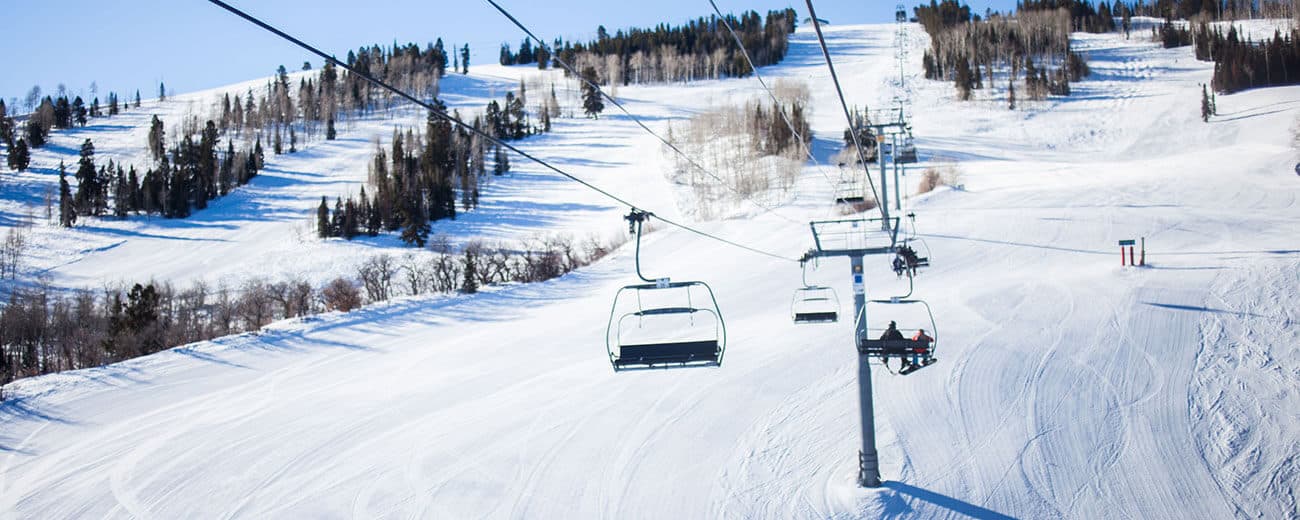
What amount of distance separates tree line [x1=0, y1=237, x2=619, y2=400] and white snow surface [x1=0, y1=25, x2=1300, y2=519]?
3670mm

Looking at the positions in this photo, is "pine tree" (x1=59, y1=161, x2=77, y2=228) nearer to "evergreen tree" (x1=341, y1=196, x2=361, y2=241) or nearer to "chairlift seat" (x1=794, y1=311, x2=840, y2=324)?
"evergreen tree" (x1=341, y1=196, x2=361, y2=241)

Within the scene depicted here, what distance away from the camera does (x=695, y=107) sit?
9506 centimetres

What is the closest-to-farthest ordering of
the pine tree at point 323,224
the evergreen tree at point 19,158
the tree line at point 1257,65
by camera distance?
the pine tree at point 323,224, the tree line at point 1257,65, the evergreen tree at point 19,158

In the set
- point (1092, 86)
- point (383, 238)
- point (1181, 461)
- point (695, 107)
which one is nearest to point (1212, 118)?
point (1092, 86)

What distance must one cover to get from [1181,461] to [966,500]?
176 inches

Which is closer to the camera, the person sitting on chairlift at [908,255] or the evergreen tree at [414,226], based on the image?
the person sitting on chairlift at [908,255]

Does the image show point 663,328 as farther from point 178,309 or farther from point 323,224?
point 323,224

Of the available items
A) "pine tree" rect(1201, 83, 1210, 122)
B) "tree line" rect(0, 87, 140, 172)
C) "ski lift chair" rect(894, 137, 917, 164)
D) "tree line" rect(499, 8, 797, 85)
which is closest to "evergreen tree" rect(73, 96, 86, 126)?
"tree line" rect(0, 87, 140, 172)

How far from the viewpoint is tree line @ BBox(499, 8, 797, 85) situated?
11800 centimetres

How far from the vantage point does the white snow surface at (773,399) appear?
14.1 metres

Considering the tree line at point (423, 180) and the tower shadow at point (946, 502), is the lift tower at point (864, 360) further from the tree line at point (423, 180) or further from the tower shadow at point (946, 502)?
the tree line at point (423, 180)

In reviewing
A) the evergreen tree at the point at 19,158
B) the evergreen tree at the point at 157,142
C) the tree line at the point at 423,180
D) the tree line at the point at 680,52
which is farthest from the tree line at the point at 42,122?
the tree line at the point at 680,52

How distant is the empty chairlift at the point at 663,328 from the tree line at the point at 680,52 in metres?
83.4

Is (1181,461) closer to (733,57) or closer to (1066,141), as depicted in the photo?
(1066,141)
